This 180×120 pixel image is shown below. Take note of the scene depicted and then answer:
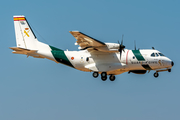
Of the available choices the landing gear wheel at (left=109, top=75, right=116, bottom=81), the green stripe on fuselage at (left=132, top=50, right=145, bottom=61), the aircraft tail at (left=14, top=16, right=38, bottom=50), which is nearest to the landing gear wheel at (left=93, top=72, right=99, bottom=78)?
the landing gear wheel at (left=109, top=75, right=116, bottom=81)

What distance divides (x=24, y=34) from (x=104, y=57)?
8239mm

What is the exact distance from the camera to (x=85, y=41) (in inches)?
1129

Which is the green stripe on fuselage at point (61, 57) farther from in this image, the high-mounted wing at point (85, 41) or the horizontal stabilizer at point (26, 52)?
the high-mounted wing at point (85, 41)

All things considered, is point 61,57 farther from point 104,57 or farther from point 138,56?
point 138,56

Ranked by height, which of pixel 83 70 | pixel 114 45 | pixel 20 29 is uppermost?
pixel 20 29

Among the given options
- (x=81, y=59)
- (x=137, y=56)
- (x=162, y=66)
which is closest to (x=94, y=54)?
(x=81, y=59)

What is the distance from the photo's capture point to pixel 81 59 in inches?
1208

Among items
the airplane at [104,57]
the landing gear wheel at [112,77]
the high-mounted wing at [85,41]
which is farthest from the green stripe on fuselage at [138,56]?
the landing gear wheel at [112,77]

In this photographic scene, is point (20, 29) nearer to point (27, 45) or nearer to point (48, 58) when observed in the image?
point (27, 45)

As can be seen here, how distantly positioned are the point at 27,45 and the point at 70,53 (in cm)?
442

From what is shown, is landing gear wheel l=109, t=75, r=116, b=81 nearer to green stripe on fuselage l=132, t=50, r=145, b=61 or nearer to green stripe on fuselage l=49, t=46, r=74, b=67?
green stripe on fuselage l=132, t=50, r=145, b=61

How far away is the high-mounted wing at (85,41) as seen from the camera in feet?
90.6

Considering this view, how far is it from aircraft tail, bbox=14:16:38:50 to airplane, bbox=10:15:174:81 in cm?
47

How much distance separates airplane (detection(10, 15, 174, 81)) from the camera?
95.5 ft
